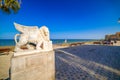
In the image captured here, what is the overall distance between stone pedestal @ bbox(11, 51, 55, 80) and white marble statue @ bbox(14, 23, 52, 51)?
0.25 meters

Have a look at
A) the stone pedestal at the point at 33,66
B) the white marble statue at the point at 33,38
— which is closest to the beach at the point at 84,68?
the stone pedestal at the point at 33,66

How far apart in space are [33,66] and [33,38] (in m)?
0.79

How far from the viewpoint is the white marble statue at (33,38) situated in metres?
2.91

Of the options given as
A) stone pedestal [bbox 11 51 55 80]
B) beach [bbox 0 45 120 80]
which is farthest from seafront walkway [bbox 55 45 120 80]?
stone pedestal [bbox 11 51 55 80]

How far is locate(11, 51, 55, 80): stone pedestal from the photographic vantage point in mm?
2428

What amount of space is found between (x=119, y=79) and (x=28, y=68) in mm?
3127

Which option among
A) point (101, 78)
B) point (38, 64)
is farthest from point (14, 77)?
point (101, 78)

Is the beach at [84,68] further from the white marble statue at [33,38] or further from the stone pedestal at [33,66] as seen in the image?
the white marble statue at [33,38]

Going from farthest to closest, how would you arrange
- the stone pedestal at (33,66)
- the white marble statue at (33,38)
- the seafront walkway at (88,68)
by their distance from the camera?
the seafront walkway at (88,68)
the white marble statue at (33,38)
the stone pedestal at (33,66)

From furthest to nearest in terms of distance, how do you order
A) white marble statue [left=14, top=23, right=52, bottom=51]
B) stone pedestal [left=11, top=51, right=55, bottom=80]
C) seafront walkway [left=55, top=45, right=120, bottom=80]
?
seafront walkway [left=55, top=45, right=120, bottom=80], white marble statue [left=14, top=23, right=52, bottom=51], stone pedestal [left=11, top=51, right=55, bottom=80]

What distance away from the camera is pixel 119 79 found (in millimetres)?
3740

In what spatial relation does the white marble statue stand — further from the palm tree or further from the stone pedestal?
the palm tree

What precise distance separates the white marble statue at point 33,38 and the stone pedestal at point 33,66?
25cm

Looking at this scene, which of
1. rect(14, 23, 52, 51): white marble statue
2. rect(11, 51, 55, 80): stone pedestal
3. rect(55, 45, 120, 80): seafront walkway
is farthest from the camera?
rect(55, 45, 120, 80): seafront walkway
